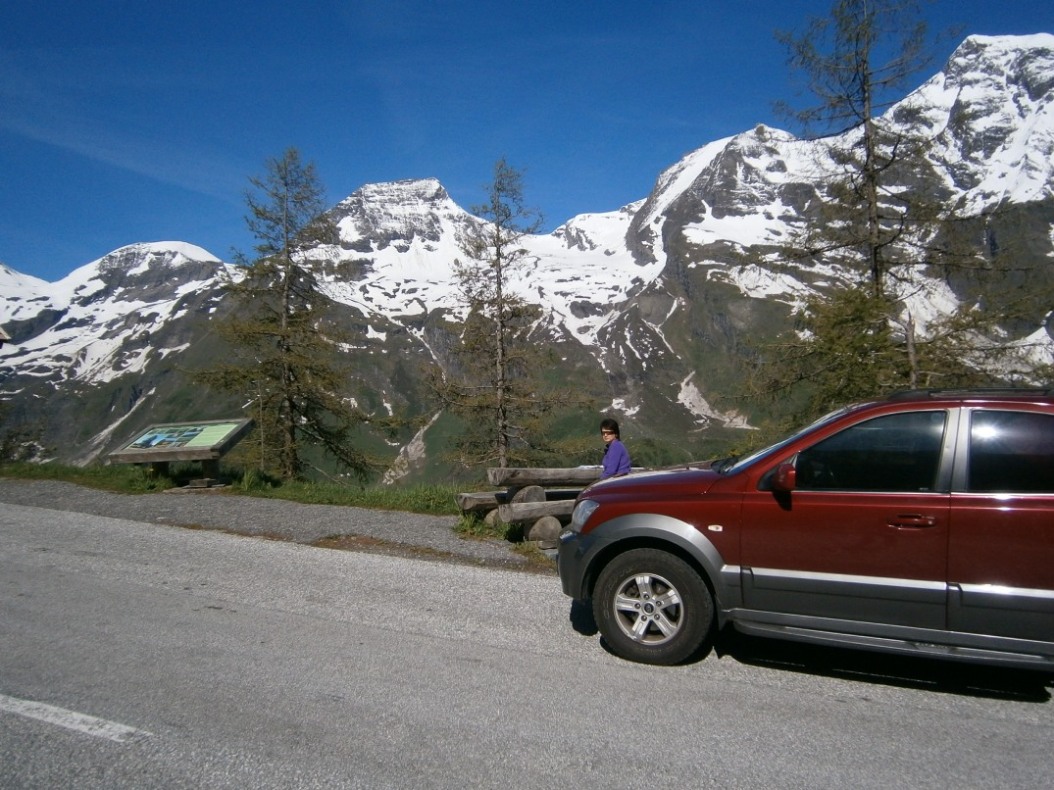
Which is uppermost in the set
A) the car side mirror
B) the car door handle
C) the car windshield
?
the car windshield

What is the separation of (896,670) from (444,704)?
309 cm

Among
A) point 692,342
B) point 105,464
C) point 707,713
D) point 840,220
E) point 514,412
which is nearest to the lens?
point 707,713

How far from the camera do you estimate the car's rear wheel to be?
5.24 meters

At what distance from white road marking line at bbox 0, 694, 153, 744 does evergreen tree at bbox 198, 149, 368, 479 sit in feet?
55.0

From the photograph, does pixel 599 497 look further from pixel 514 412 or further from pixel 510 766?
pixel 514 412

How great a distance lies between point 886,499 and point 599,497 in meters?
1.95

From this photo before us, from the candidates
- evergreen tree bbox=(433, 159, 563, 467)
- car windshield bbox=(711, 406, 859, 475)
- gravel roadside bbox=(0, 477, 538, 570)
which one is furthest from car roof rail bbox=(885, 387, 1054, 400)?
evergreen tree bbox=(433, 159, 563, 467)

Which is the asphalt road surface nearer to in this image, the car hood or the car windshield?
the car hood

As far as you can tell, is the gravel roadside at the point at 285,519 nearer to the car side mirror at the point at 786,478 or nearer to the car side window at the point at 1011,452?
the car side mirror at the point at 786,478

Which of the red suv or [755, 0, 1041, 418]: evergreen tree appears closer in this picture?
the red suv

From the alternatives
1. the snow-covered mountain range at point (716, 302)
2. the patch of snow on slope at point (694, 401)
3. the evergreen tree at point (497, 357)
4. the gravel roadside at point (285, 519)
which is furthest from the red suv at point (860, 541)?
the patch of snow on slope at point (694, 401)

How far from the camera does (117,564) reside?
8.21 m

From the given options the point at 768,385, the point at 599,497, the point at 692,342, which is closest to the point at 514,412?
the point at 768,385

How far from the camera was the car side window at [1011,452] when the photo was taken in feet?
15.1
